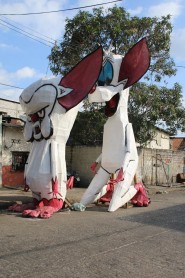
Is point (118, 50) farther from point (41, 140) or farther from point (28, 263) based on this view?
point (28, 263)

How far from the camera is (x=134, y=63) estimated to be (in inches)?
467

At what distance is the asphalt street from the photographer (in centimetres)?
527

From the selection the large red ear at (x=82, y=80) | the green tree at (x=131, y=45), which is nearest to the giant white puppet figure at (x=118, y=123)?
the large red ear at (x=82, y=80)

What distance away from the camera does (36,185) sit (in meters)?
10.3

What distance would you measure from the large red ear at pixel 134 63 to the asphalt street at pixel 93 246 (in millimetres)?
4032

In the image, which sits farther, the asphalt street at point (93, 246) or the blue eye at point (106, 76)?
the blue eye at point (106, 76)

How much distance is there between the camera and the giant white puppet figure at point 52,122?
10.2 metres

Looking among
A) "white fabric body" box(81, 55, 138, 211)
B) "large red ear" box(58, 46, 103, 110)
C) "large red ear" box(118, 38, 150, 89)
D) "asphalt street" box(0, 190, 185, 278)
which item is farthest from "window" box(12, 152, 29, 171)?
"large red ear" box(58, 46, 103, 110)

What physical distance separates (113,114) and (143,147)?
398 inches

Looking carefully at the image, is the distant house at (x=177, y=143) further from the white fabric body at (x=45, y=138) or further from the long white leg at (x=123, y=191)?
the white fabric body at (x=45, y=138)

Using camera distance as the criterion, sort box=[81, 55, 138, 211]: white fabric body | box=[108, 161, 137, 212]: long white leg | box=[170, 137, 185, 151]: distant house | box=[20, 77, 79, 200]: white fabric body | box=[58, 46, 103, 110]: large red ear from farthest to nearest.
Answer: box=[170, 137, 185, 151]: distant house → box=[81, 55, 138, 211]: white fabric body → box=[108, 161, 137, 212]: long white leg → box=[58, 46, 103, 110]: large red ear → box=[20, 77, 79, 200]: white fabric body

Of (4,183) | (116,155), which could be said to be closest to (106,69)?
(116,155)

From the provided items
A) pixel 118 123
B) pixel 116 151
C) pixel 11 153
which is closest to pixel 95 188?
pixel 116 151

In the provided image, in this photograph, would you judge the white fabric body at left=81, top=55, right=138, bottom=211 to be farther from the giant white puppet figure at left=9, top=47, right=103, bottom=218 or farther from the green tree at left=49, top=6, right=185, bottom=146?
the green tree at left=49, top=6, right=185, bottom=146
